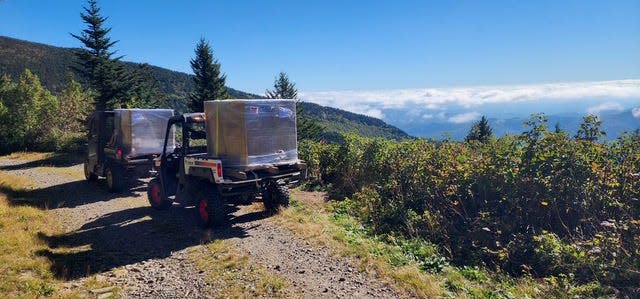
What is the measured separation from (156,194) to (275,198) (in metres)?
3.27

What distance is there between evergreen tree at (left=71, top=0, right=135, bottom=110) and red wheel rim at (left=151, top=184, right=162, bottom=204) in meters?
22.5

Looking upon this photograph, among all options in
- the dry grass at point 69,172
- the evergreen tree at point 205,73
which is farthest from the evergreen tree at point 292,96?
the dry grass at point 69,172

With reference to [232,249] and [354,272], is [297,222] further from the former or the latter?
[354,272]

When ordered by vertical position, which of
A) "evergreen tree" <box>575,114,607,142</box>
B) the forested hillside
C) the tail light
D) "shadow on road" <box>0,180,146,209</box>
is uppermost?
the forested hillside

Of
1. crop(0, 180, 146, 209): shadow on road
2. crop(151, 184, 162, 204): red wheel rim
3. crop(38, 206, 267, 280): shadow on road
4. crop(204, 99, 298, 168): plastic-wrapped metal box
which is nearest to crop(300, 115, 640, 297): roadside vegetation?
crop(204, 99, 298, 168): plastic-wrapped metal box

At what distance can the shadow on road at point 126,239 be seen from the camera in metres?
6.91

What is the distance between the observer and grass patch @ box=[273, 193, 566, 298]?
18.1ft

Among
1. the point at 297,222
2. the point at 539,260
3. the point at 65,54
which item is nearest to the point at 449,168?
the point at 539,260

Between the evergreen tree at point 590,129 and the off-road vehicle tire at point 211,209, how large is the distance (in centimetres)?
732

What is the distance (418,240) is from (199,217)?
4869 millimetres

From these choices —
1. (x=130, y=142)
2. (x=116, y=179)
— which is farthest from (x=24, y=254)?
(x=116, y=179)

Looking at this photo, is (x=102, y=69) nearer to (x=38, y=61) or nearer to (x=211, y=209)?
(x=211, y=209)

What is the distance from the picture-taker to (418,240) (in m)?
7.71

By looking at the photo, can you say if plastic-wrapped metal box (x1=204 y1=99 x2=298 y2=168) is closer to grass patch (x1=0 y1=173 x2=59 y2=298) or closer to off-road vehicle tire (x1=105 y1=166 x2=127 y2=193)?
grass patch (x1=0 y1=173 x2=59 y2=298)
